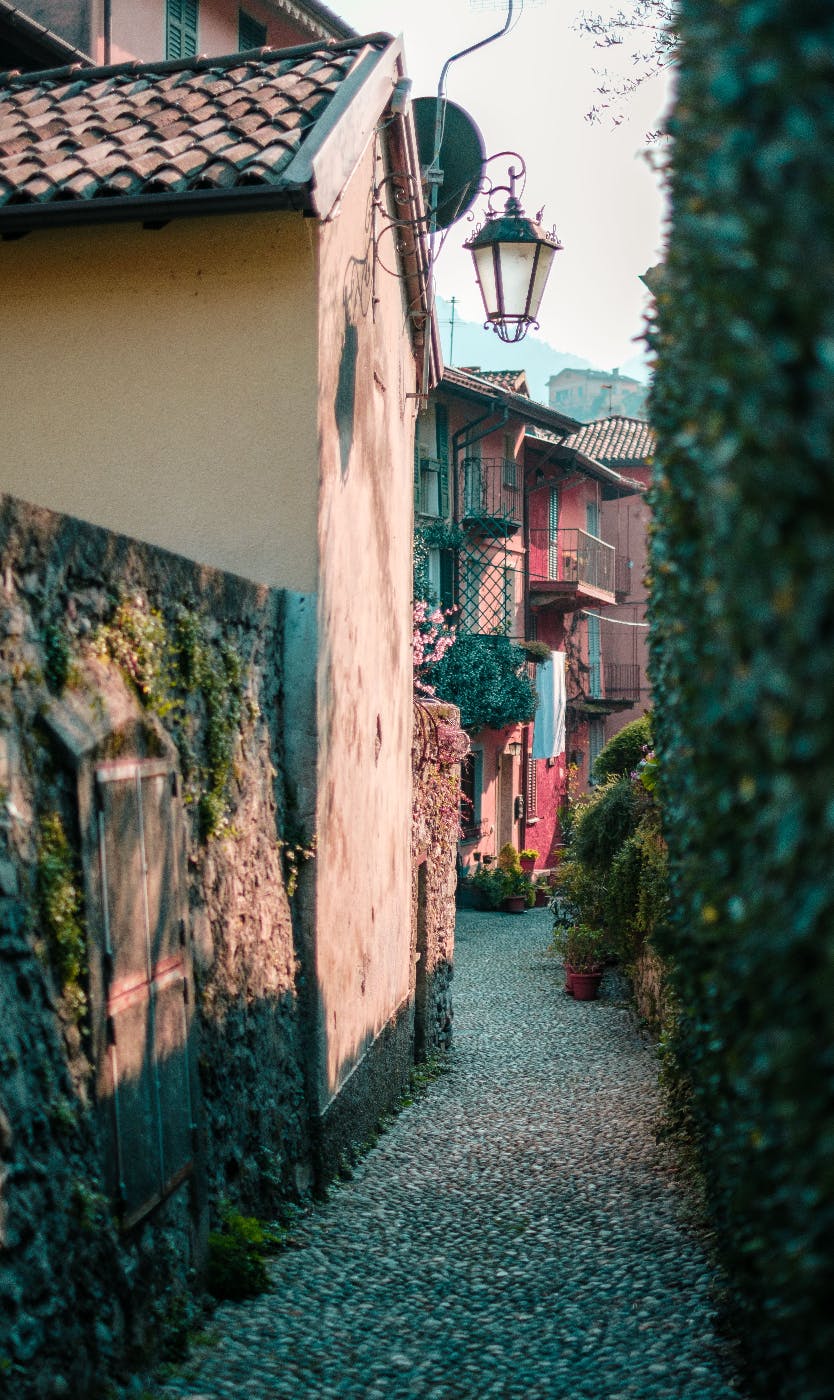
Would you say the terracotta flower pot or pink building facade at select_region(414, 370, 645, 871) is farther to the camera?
pink building facade at select_region(414, 370, 645, 871)

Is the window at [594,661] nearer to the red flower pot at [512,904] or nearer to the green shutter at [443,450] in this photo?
the green shutter at [443,450]

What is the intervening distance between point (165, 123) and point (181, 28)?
36.5 ft

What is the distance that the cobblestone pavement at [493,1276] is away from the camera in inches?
181

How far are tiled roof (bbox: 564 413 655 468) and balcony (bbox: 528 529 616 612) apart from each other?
506 cm

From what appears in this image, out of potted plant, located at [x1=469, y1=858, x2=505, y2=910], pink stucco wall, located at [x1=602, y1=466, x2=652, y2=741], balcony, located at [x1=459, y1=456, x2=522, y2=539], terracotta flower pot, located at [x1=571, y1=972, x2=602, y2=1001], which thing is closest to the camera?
terracotta flower pot, located at [x1=571, y1=972, x2=602, y2=1001]

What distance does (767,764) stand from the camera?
194 cm

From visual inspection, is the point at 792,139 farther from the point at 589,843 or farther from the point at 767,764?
the point at 589,843

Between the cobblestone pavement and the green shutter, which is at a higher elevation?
the green shutter

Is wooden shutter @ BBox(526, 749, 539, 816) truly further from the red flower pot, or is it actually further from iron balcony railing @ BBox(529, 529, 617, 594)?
iron balcony railing @ BBox(529, 529, 617, 594)

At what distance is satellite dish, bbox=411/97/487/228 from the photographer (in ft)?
32.2

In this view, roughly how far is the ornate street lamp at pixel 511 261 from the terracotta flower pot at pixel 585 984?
846 centimetres

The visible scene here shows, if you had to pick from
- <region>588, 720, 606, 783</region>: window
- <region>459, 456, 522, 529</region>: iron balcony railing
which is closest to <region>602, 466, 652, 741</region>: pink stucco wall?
<region>588, 720, 606, 783</region>: window

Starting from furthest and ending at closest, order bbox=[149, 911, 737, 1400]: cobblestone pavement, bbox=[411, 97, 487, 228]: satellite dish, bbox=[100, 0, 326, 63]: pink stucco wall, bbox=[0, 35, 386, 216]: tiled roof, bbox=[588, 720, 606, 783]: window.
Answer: bbox=[588, 720, 606, 783]: window
bbox=[100, 0, 326, 63]: pink stucco wall
bbox=[411, 97, 487, 228]: satellite dish
bbox=[0, 35, 386, 216]: tiled roof
bbox=[149, 911, 737, 1400]: cobblestone pavement

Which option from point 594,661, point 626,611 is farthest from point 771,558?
point 626,611
